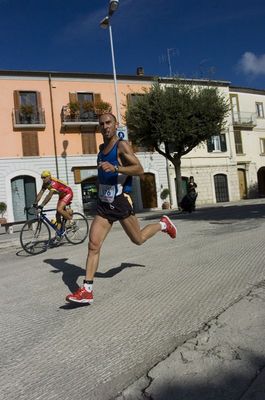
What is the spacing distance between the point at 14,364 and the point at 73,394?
0.70m

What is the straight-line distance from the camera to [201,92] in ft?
85.0

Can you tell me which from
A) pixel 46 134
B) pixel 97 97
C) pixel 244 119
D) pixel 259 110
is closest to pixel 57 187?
pixel 46 134

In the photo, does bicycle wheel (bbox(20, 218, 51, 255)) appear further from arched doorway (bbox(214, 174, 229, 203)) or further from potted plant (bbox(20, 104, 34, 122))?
arched doorway (bbox(214, 174, 229, 203))

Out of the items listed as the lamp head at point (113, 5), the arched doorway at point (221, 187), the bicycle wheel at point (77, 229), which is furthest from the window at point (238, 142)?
the bicycle wheel at point (77, 229)

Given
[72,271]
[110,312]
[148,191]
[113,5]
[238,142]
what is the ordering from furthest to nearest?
[238,142] < [148,191] < [113,5] < [72,271] < [110,312]

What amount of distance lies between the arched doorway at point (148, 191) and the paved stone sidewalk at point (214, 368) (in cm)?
2879

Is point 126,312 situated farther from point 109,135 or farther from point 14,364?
point 109,135

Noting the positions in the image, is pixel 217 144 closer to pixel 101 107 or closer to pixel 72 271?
pixel 101 107

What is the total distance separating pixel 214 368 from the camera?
280 cm

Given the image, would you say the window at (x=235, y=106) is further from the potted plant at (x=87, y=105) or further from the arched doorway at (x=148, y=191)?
Result: the potted plant at (x=87, y=105)

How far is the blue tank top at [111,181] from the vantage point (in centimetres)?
468

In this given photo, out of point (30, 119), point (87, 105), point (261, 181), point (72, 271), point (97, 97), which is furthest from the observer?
point (261, 181)

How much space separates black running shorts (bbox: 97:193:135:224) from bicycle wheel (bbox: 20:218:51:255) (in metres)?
4.68

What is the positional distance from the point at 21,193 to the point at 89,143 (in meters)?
5.93
